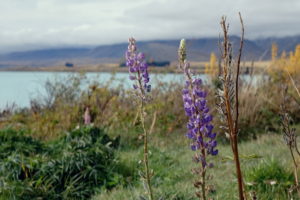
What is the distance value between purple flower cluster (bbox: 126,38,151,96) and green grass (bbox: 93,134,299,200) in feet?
2.69

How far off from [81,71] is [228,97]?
1177 cm

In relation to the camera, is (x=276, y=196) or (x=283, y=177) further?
(x=283, y=177)

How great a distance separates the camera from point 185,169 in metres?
6.13

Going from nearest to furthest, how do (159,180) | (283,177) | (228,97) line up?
(228,97) → (283,177) → (159,180)

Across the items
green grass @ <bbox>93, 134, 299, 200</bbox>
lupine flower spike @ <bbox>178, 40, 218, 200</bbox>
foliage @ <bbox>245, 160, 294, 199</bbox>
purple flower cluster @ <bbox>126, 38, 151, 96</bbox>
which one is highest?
purple flower cluster @ <bbox>126, 38, 151, 96</bbox>

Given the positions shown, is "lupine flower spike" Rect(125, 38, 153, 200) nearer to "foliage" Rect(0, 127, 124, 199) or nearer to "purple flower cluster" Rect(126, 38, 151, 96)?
"purple flower cluster" Rect(126, 38, 151, 96)

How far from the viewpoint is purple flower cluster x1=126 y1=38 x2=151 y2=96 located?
266 cm

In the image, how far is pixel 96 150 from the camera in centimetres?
610

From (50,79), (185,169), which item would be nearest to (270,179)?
(185,169)

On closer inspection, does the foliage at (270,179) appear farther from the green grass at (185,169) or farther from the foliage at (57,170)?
the foliage at (57,170)

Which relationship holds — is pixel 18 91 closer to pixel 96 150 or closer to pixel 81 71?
pixel 81 71

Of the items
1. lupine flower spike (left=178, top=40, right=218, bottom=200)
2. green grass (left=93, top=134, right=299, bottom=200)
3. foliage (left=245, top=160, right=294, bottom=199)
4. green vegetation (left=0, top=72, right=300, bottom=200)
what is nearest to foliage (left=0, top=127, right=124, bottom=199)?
green vegetation (left=0, top=72, right=300, bottom=200)

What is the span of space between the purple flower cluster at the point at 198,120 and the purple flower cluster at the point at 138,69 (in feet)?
1.65

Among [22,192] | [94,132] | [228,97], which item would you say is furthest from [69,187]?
[228,97]
